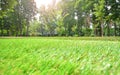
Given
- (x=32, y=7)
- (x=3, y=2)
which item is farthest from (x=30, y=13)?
(x=3, y=2)

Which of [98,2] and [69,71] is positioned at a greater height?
[98,2]

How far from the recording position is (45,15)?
251 feet

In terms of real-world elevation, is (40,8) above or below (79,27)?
above

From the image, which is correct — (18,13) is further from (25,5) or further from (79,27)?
(79,27)

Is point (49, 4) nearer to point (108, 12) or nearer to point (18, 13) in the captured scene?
point (18, 13)

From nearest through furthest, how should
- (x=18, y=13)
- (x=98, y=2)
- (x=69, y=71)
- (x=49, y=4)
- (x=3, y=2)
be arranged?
(x=69, y=71) → (x=3, y=2) → (x=98, y=2) → (x=18, y=13) → (x=49, y=4)

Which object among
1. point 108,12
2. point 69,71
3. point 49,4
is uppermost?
point 49,4

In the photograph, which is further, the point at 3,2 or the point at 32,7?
the point at 32,7

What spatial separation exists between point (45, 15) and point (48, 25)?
4.08 metres

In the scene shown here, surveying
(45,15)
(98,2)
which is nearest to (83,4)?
(98,2)

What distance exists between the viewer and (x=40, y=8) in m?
78.4

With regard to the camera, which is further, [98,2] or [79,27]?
[79,27]

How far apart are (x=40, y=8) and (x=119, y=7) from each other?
35.4 m

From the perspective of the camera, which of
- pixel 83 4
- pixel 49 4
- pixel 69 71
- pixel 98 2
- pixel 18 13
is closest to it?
pixel 69 71
